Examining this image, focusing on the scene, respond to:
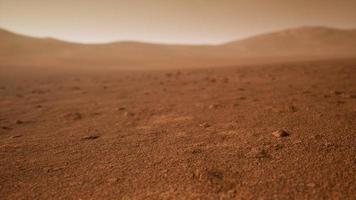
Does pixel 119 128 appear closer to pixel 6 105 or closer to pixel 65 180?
pixel 65 180

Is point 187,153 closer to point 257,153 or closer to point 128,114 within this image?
point 257,153

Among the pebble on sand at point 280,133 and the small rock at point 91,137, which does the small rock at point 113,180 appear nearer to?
the small rock at point 91,137

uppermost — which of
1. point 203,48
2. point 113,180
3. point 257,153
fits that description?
point 203,48

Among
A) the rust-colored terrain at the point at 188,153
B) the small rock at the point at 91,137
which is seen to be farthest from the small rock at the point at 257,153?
the small rock at the point at 91,137

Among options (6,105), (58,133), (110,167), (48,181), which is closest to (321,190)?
(110,167)

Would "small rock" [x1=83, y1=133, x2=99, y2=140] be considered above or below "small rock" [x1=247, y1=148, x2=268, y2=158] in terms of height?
below

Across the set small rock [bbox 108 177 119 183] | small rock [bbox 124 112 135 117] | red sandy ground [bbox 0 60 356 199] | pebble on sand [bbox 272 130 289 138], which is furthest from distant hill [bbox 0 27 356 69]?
small rock [bbox 108 177 119 183]

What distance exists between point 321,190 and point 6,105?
9.25 metres

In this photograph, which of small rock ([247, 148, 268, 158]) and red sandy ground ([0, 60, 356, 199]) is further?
small rock ([247, 148, 268, 158])

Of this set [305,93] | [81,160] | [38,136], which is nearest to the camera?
[81,160]

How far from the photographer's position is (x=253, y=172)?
313 cm

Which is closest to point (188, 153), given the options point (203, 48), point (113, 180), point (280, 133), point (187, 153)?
point (187, 153)

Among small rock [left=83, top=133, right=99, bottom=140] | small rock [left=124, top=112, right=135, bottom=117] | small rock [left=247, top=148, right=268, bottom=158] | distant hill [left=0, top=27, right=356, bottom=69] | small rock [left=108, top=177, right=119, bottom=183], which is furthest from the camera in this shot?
distant hill [left=0, top=27, right=356, bottom=69]

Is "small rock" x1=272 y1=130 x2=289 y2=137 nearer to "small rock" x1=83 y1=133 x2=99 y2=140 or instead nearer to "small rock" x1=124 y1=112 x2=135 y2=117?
"small rock" x1=83 y1=133 x2=99 y2=140
